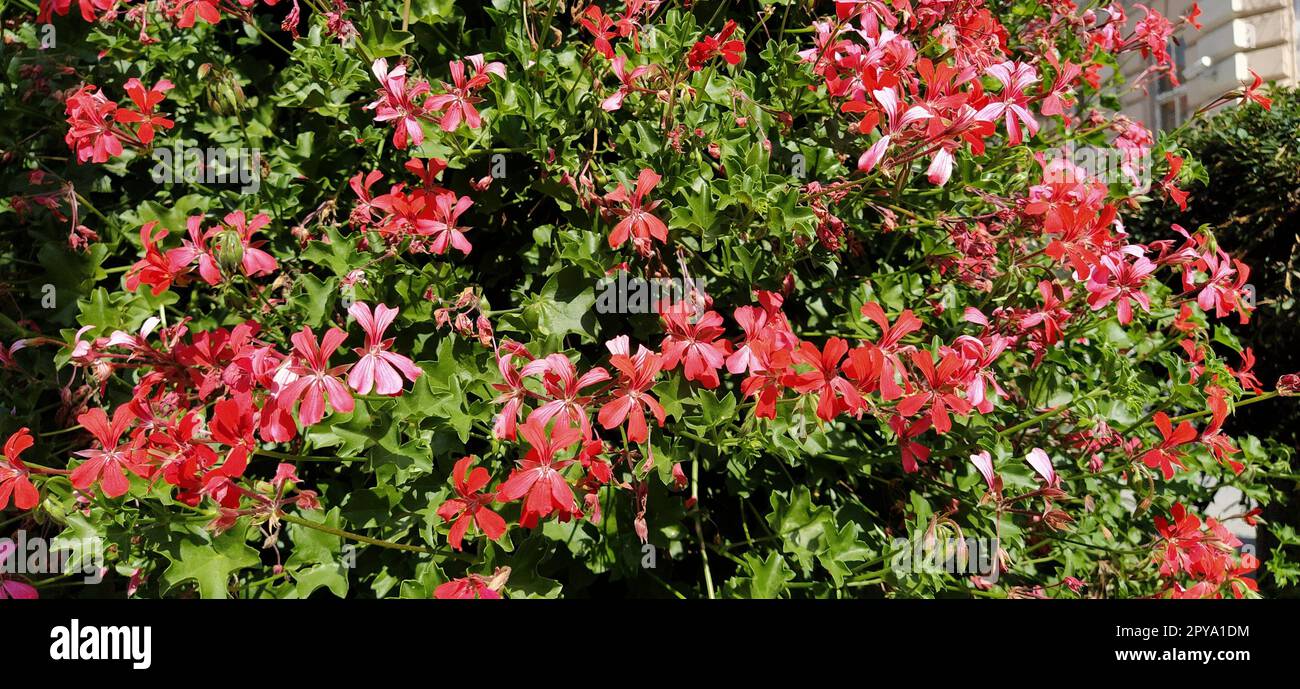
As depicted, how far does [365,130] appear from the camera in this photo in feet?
6.34

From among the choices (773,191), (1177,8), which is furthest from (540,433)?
(1177,8)

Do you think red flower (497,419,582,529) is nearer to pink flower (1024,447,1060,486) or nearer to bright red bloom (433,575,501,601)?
bright red bloom (433,575,501,601)

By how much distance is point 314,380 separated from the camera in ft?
4.49

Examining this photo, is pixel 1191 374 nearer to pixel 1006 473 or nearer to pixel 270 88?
pixel 1006 473

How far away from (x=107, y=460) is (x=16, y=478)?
191 mm

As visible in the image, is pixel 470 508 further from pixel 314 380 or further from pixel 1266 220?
pixel 1266 220

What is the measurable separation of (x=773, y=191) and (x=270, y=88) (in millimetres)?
1433

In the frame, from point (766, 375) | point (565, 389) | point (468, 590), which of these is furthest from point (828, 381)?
point (468, 590)

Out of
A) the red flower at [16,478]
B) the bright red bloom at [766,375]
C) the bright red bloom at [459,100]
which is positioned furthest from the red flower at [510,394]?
the red flower at [16,478]

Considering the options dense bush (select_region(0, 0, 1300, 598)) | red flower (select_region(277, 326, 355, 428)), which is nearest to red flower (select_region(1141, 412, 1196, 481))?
dense bush (select_region(0, 0, 1300, 598))

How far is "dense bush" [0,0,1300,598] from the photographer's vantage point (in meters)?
1.50

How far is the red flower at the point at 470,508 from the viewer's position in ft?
4.63

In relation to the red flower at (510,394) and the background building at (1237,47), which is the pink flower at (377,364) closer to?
the red flower at (510,394)

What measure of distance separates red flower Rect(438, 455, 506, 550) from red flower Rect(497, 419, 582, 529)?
0.07m
